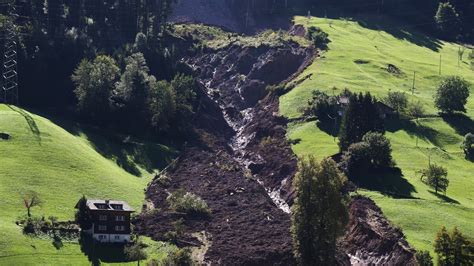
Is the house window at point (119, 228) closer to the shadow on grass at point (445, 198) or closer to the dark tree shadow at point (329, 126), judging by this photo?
the shadow on grass at point (445, 198)

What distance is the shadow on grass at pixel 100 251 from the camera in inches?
4483

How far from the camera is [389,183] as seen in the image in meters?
141

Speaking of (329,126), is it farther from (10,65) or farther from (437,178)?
(10,65)

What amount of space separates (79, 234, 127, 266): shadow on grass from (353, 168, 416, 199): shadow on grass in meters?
41.7

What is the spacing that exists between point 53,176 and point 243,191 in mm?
30861

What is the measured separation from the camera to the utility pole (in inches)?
6577

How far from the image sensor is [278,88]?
19350 cm

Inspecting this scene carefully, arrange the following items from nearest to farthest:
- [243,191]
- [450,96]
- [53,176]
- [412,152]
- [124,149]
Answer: [53,176] < [243,191] < [412,152] < [124,149] < [450,96]

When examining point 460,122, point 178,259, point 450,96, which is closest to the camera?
point 178,259

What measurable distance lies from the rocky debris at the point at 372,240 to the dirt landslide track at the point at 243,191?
0.14m

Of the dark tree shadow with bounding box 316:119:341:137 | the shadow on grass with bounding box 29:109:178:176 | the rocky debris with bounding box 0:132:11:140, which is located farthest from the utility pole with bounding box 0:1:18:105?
the dark tree shadow with bounding box 316:119:341:137

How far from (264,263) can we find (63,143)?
45.3m

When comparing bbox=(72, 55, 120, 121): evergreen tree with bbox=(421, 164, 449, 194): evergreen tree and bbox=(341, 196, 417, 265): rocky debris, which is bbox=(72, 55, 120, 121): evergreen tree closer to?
bbox=(341, 196, 417, 265): rocky debris

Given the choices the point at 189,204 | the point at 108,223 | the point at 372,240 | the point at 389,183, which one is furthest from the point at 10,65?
the point at 372,240
